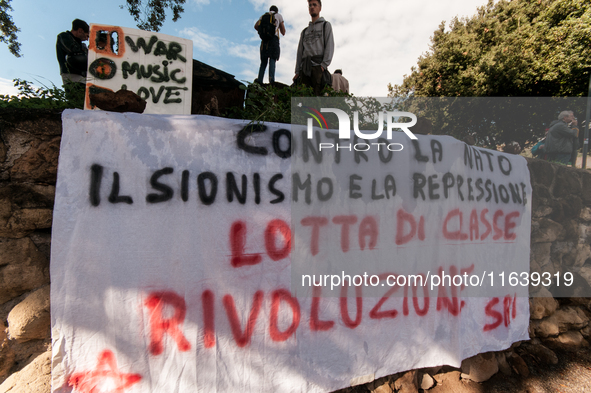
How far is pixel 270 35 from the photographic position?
474cm

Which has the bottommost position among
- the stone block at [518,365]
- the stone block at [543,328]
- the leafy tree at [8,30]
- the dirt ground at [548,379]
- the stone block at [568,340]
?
the dirt ground at [548,379]

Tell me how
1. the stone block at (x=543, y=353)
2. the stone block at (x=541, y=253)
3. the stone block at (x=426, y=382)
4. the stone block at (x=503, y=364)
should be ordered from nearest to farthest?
1. the stone block at (x=426, y=382)
2. the stone block at (x=503, y=364)
3. the stone block at (x=543, y=353)
4. the stone block at (x=541, y=253)

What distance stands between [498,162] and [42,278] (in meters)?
3.46

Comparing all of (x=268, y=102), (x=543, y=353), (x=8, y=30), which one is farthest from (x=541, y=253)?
(x=8, y=30)

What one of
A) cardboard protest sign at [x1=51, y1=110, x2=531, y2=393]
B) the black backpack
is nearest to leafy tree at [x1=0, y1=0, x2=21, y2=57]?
the black backpack

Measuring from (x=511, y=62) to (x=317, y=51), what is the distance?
11140 mm

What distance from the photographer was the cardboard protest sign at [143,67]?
2.12 m

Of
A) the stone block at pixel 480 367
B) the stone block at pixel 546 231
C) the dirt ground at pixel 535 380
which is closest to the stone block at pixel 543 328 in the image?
the dirt ground at pixel 535 380

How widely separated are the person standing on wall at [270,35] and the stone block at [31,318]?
4.10 m

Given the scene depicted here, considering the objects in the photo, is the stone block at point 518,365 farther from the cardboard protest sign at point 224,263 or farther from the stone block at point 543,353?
the cardboard protest sign at point 224,263

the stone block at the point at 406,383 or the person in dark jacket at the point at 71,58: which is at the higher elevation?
the person in dark jacket at the point at 71,58

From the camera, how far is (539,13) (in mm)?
11133

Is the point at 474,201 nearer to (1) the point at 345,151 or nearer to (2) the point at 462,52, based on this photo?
(1) the point at 345,151

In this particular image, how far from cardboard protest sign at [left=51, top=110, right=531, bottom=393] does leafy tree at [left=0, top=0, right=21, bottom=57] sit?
12754 millimetres
